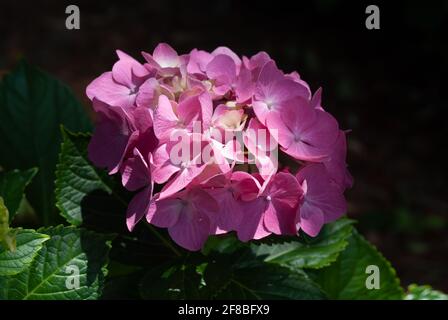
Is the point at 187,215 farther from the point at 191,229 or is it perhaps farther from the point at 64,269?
the point at 64,269

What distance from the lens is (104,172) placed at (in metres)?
1.07

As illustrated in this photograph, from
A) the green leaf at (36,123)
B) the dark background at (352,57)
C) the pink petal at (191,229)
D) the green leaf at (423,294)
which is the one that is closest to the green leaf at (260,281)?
the pink petal at (191,229)

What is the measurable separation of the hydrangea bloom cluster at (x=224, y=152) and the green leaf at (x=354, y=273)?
12.1 inches

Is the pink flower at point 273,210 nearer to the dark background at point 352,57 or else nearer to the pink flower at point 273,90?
the pink flower at point 273,90

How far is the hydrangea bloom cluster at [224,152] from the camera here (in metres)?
0.86

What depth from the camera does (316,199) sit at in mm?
919

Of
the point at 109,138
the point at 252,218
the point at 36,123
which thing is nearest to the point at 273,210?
the point at 252,218

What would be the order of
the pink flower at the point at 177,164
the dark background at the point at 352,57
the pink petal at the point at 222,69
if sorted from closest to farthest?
the pink flower at the point at 177,164 → the pink petal at the point at 222,69 → the dark background at the point at 352,57

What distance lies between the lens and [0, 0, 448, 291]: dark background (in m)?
2.79

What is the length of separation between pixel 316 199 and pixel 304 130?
0.09 meters

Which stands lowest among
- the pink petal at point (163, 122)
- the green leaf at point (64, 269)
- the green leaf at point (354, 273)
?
the green leaf at point (354, 273)

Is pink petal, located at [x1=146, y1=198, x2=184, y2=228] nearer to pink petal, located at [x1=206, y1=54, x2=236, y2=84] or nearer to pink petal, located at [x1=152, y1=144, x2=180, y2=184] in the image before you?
pink petal, located at [x1=152, y1=144, x2=180, y2=184]

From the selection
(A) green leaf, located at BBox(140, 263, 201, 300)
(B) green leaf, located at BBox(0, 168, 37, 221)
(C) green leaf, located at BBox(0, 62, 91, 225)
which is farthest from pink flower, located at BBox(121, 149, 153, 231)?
(C) green leaf, located at BBox(0, 62, 91, 225)

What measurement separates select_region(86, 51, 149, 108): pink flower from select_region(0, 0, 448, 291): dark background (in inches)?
71.6
